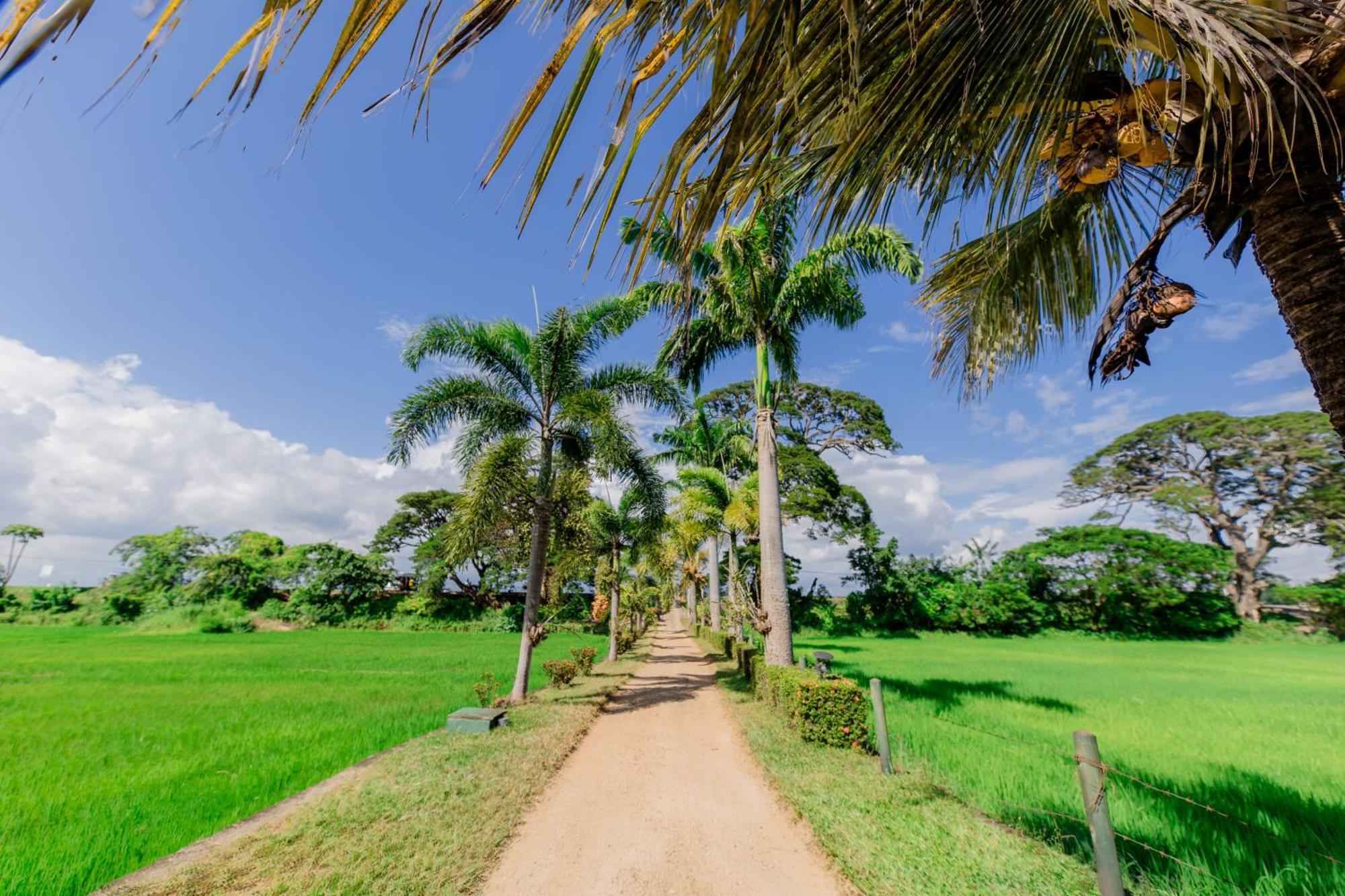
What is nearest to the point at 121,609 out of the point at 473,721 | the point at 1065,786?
the point at 473,721

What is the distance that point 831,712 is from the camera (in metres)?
6.45

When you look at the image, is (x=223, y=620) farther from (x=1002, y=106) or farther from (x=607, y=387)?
(x=1002, y=106)

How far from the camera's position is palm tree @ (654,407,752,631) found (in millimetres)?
21312

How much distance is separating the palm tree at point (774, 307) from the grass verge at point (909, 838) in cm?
409

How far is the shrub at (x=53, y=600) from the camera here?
37.4 m

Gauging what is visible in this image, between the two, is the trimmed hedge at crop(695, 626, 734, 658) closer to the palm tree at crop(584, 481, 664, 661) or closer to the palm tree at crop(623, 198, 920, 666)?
the palm tree at crop(584, 481, 664, 661)

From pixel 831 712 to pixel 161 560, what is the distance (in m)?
52.4

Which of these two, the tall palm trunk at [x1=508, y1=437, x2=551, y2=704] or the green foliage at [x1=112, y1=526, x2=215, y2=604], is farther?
the green foliage at [x1=112, y1=526, x2=215, y2=604]

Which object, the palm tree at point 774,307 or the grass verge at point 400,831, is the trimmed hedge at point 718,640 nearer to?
the palm tree at point 774,307

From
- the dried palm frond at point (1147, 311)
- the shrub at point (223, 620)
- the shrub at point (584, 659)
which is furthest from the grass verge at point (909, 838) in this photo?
the shrub at point (223, 620)

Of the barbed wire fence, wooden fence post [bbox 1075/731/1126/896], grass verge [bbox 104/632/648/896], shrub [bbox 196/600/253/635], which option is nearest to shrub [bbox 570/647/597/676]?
grass verge [bbox 104/632/648/896]

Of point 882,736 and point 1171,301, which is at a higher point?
point 1171,301

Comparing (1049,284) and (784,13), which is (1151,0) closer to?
(784,13)

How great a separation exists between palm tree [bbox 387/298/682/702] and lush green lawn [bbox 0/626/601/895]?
3415mm
